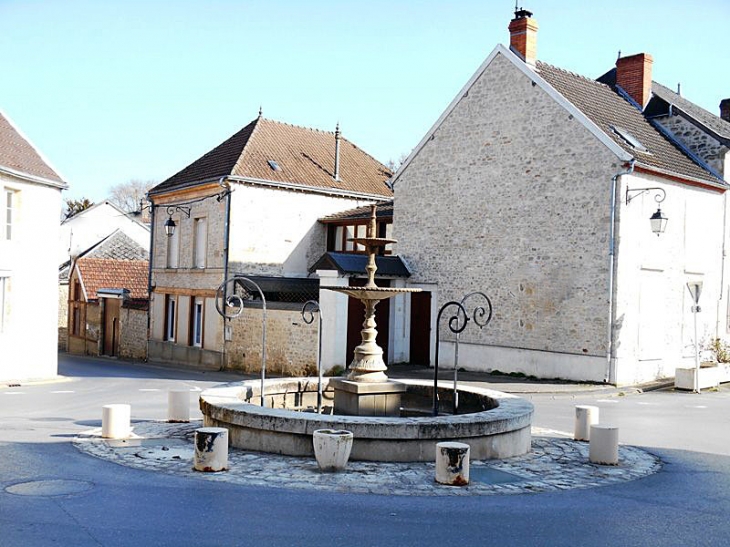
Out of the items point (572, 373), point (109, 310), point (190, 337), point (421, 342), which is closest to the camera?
point (572, 373)

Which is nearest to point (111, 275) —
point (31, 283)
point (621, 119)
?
point (31, 283)

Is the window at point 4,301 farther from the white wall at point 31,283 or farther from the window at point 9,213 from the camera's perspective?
the window at point 9,213

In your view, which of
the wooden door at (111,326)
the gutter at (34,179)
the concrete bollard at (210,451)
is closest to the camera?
the concrete bollard at (210,451)

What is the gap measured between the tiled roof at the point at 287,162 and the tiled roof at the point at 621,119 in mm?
8786

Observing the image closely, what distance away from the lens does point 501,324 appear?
21.6 meters

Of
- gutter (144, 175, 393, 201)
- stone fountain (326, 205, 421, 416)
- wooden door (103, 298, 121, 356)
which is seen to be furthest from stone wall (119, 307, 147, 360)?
stone fountain (326, 205, 421, 416)

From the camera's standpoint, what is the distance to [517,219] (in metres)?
21.4

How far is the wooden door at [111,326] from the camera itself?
106 ft

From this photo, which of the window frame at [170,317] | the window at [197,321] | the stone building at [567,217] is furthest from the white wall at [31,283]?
the stone building at [567,217]

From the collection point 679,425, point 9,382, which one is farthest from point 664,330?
point 9,382

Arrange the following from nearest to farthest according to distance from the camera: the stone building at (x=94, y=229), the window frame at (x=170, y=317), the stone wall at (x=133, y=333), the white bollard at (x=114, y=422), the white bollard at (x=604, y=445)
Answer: the white bollard at (x=604, y=445), the white bollard at (x=114, y=422), the window frame at (x=170, y=317), the stone wall at (x=133, y=333), the stone building at (x=94, y=229)

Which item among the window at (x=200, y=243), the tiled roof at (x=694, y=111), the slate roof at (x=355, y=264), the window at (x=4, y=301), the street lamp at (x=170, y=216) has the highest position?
the tiled roof at (x=694, y=111)

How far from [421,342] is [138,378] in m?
8.26

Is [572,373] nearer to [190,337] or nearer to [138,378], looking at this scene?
[138,378]
